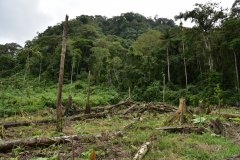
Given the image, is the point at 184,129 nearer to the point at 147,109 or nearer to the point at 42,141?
the point at 42,141

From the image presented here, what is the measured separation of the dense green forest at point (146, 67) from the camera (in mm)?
34112

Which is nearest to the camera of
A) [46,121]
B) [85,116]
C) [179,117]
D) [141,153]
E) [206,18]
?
[141,153]

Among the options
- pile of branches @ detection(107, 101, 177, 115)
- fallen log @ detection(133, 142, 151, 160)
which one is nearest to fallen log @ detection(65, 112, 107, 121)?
pile of branches @ detection(107, 101, 177, 115)

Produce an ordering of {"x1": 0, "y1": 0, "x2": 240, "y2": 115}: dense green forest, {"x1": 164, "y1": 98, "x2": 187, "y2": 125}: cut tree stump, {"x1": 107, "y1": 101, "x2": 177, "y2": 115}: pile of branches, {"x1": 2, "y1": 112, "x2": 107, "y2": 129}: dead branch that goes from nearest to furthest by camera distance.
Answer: {"x1": 164, "y1": 98, "x2": 187, "y2": 125}: cut tree stump < {"x1": 2, "y1": 112, "x2": 107, "y2": 129}: dead branch < {"x1": 107, "y1": 101, "x2": 177, "y2": 115}: pile of branches < {"x1": 0, "y1": 0, "x2": 240, "y2": 115}: dense green forest

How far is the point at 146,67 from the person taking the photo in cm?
4222

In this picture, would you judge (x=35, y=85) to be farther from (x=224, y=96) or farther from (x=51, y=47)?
(x=224, y=96)

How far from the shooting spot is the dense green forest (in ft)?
112

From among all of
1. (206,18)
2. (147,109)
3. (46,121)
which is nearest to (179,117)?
(147,109)

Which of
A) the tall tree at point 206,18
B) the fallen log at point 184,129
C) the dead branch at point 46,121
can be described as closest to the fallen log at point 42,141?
the fallen log at point 184,129

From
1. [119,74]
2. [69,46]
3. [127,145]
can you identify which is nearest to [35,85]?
[69,46]

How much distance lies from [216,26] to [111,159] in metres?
32.3

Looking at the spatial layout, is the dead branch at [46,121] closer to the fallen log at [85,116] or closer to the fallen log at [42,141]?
the fallen log at [85,116]

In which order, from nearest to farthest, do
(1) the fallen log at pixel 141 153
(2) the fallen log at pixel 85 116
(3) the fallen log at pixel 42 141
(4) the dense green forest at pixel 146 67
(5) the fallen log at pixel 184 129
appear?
(1) the fallen log at pixel 141 153
(3) the fallen log at pixel 42 141
(5) the fallen log at pixel 184 129
(2) the fallen log at pixel 85 116
(4) the dense green forest at pixel 146 67

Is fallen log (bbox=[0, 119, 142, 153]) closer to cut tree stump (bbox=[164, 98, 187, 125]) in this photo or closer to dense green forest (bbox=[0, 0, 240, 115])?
→ cut tree stump (bbox=[164, 98, 187, 125])
